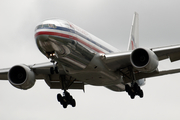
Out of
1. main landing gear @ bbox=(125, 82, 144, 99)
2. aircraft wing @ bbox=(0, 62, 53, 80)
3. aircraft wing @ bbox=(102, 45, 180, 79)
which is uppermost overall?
aircraft wing @ bbox=(0, 62, 53, 80)

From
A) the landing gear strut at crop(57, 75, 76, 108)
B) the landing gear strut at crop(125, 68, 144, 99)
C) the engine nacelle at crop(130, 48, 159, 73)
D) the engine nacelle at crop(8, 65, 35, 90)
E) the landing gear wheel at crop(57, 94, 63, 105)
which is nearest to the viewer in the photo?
the engine nacelle at crop(130, 48, 159, 73)

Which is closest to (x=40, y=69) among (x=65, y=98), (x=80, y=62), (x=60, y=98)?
(x=60, y=98)

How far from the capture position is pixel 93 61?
26.8 m

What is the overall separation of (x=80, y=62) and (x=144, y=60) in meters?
4.52

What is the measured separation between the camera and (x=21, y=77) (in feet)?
97.1

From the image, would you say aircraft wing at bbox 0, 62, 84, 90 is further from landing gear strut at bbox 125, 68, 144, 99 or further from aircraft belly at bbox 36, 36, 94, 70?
landing gear strut at bbox 125, 68, 144, 99

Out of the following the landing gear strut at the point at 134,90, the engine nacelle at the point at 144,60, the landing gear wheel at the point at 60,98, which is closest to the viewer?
the engine nacelle at the point at 144,60

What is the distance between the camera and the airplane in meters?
24.0

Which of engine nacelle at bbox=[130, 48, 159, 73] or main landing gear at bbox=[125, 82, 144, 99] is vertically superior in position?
engine nacelle at bbox=[130, 48, 159, 73]

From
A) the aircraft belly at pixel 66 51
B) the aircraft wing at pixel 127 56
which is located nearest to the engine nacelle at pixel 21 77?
the aircraft belly at pixel 66 51

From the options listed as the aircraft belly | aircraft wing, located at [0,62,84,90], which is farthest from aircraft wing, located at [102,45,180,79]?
aircraft wing, located at [0,62,84,90]

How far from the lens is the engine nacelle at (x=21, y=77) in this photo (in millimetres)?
→ 29006

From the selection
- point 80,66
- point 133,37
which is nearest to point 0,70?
point 80,66

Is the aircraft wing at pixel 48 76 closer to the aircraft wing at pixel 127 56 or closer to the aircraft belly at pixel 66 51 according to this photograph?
the aircraft belly at pixel 66 51
